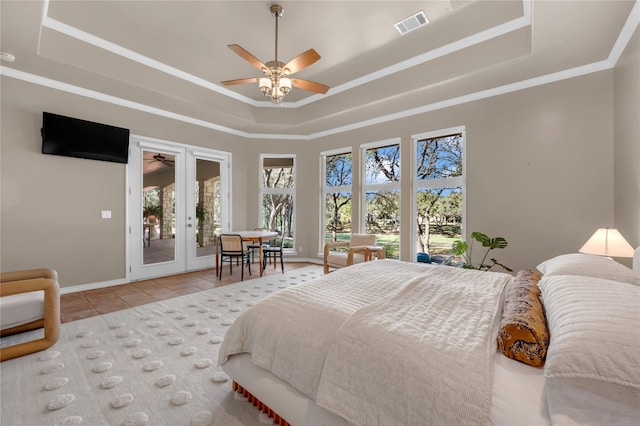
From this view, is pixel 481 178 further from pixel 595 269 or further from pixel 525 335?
pixel 525 335

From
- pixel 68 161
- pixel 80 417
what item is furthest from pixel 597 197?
pixel 68 161

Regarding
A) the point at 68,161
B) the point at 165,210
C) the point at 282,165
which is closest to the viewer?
the point at 68,161

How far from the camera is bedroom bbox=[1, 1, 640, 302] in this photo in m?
2.91

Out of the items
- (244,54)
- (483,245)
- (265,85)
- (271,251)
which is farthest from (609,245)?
(271,251)

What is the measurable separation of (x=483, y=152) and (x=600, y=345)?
392 cm

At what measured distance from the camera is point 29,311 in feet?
7.66

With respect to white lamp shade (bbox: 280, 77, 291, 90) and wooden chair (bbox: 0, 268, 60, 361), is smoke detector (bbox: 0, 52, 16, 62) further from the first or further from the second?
white lamp shade (bbox: 280, 77, 291, 90)

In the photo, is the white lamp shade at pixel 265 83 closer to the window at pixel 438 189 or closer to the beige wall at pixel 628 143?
the window at pixel 438 189

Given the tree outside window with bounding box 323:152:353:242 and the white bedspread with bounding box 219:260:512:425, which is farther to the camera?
the tree outside window with bounding box 323:152:353:242

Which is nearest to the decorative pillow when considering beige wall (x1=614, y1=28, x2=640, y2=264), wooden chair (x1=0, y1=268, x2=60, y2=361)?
beige wall (x1=614, y1=28, x2=640, y2=264)

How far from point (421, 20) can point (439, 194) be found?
2645 mm

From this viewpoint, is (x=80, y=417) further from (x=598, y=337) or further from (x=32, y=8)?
(x=32, y=8)

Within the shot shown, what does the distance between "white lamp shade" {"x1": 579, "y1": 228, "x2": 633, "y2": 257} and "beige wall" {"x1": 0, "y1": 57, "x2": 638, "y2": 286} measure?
1.40 ft

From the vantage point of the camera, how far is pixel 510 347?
3.70ft
